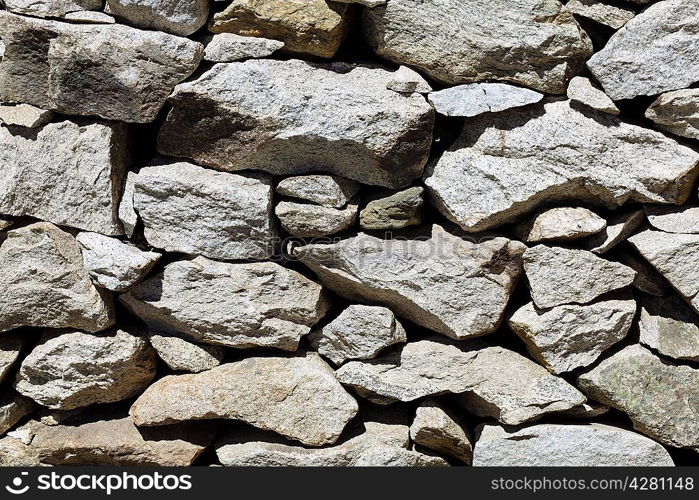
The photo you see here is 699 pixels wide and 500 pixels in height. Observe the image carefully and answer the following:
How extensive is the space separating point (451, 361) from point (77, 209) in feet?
5.25

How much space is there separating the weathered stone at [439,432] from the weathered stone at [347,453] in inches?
2.5

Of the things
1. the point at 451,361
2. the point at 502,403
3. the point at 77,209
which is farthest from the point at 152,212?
the point at 502,403

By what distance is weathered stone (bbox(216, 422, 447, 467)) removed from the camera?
10.1 feet

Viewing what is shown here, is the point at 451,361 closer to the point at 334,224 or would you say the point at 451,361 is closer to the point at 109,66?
the point at 334,224

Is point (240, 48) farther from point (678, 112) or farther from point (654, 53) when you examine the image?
point (678, 112)

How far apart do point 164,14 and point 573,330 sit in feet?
6.39

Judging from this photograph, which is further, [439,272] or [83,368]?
[83,368]

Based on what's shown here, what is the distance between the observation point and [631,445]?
2982mm

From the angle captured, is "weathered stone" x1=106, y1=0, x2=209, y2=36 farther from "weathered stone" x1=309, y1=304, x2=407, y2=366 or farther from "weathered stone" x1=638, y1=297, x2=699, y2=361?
"weathered stone" x1=638, y1=297, x2=699, y2=361

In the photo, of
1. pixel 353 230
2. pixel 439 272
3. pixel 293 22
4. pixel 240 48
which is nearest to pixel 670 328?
pixel 439 272

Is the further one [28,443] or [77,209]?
[28,443]

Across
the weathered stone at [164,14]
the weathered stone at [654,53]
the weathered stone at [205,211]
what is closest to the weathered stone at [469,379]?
the weathered stone at [205,211]

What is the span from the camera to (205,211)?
2.98 metres

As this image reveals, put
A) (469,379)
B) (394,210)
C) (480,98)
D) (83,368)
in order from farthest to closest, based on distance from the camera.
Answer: (83,368) → (469,379) → (394,210) → (480,98)
